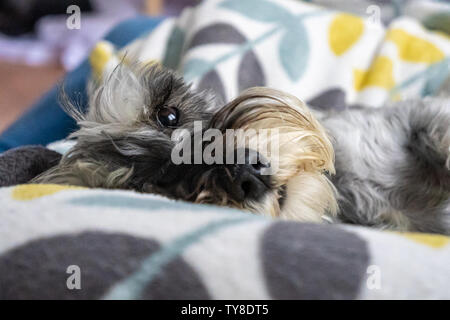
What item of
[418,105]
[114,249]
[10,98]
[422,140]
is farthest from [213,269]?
[10,98]

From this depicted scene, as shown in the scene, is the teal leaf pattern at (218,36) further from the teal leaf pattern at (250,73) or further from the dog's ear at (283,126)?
the dog's ear at (283,126)

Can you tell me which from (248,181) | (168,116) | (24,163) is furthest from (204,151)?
(24,163)

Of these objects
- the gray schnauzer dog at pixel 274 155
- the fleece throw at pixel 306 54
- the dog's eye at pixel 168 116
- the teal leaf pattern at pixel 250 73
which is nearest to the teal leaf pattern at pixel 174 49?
the fleece throw at pixel 306 54

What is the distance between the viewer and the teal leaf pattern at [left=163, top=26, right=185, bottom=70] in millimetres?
2314

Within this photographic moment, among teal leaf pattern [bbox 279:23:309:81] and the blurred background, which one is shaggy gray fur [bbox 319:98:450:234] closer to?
teal leaf pattern [bbox 279:23:309:81]

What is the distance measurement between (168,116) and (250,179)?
1.39 ft

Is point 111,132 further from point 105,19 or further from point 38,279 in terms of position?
point 105,19

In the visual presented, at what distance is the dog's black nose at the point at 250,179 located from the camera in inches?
40.0

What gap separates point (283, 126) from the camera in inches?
45.6

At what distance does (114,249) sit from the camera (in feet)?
2.64

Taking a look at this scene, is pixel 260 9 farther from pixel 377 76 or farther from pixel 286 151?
pixel 286 151

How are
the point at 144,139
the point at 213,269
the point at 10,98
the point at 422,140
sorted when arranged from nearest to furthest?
1. the point at 213,269
2. the point at 144,139
3. the point at 422,140
4. the point at 10,98

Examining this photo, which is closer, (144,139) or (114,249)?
(114,249)

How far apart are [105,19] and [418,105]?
4.07 meters
